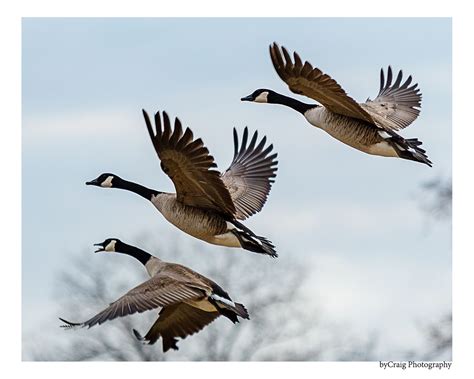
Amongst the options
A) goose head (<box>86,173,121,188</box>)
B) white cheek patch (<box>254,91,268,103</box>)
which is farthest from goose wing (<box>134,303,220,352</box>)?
white cheek patch (<box>254,91,268,103</box>)

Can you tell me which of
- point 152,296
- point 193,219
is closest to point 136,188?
point 193,219

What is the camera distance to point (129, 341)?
1700 centimetres

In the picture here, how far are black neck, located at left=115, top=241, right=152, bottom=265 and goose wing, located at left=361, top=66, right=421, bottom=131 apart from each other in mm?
1923

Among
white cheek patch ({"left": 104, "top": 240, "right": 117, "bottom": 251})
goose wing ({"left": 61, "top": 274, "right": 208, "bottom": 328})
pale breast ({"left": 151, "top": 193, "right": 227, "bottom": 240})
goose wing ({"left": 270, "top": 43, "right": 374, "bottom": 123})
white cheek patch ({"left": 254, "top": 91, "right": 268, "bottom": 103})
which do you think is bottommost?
goose wing ({"left": 61, "top": 274, "right": 208, "bottom": 328})

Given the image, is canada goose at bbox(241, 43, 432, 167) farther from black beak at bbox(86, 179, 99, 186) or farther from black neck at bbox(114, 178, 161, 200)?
black beak at bbox(86, 179, 99, 186)

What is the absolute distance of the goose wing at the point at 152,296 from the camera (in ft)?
22.4

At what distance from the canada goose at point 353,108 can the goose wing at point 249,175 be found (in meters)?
0.39

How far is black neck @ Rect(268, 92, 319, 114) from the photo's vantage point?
28.5 feet

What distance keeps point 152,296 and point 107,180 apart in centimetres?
208

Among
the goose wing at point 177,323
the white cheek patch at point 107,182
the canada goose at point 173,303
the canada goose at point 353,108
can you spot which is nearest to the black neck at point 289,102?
the canada goose at point 353,108

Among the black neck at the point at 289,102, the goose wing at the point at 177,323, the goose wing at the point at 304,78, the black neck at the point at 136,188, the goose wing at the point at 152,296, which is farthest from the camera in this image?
the black neck at the point at 289,102

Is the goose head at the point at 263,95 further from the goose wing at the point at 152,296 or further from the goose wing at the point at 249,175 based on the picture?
the goose wing at the point at 152,296

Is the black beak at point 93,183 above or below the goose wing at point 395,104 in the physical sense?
below

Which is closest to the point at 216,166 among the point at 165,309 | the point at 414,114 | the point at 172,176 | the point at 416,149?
the point at 172,176
